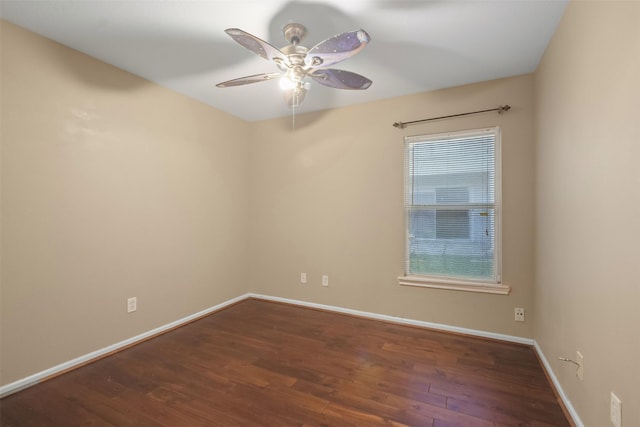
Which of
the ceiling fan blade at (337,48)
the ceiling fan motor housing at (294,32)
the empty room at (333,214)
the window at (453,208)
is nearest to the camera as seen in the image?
the ceiling fan blade at (337,48)

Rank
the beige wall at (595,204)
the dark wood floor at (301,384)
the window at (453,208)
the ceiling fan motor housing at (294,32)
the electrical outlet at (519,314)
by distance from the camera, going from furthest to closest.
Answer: the window at (453,208)
the electrical outlet at (519,314)
the ceiling fan motor housing at (294,32)
the dark wood floor at (301,384)
the beige wall at (595,204)

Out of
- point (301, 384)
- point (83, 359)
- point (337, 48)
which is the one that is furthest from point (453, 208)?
point (83, 359)

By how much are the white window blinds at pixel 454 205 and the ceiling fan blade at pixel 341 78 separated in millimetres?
1211

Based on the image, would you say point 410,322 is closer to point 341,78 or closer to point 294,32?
point 341,78

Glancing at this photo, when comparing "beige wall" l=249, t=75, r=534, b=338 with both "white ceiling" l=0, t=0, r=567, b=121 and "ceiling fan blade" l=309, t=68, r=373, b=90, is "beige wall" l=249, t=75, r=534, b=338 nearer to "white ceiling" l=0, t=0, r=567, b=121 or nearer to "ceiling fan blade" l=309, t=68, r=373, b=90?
"white ceiling" l=0, t=0, r=567, b=121

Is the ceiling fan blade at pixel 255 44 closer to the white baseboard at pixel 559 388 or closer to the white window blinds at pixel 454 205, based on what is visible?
the white window blinds at pixel 454 205

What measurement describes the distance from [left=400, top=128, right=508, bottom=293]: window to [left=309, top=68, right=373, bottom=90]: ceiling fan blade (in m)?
1.21

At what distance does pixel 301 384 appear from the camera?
1.91m

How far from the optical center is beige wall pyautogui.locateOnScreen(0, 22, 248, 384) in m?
1.84

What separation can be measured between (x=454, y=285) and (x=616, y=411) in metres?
1.58

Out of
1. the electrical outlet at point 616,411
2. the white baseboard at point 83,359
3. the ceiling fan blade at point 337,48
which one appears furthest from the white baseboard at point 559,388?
the white baseboard at point 83,359

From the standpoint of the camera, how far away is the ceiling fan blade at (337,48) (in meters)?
1.39

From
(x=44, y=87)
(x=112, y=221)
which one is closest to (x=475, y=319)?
(x=112, y=221)

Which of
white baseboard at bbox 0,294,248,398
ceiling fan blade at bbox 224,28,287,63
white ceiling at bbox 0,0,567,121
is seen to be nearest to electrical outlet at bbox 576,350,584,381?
white ceiling at bbox 0,0,567,121
